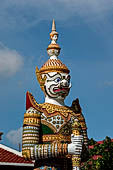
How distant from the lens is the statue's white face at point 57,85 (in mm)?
14617

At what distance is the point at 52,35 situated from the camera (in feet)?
51.0

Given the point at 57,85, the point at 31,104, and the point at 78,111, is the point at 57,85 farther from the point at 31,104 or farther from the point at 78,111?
the point at 78,111

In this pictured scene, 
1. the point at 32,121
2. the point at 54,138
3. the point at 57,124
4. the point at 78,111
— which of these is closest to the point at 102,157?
the point at 78,111

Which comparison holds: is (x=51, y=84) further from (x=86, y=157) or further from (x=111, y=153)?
(x=111, y=153)

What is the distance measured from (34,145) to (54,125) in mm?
866

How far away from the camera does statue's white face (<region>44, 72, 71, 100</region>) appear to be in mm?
14617

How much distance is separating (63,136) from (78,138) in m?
0.57

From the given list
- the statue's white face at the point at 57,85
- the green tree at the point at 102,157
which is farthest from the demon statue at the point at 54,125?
the green tree at the point at 102,157

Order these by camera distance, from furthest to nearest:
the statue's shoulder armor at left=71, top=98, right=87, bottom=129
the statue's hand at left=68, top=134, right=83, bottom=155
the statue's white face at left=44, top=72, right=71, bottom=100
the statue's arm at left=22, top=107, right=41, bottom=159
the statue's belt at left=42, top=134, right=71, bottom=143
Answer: the statue's shoulder armor at left=71, top=98, right=87, bottom=129, the statue's white face at left=44, top=72, right=71, bottom=100, the statue's belt at left=42, top=134, right=71, bottom=143, the statue's arm at left=22, top=107, right=41, bottom=159, the statue's hand at left=68, top=134, right=83, bottom=155

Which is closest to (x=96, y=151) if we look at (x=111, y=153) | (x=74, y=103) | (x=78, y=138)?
(x=111, y=153)

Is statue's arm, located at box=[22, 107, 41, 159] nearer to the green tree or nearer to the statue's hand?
the statue's hand

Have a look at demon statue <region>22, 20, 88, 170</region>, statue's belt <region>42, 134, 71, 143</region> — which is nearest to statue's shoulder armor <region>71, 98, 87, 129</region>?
demon statue <region>22, 20, 88, 170</region>

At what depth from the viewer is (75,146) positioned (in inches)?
537

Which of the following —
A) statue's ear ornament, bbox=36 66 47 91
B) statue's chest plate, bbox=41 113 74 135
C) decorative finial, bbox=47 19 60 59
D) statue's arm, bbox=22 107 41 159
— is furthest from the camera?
decorative finial, bbox=47 19 60 59
